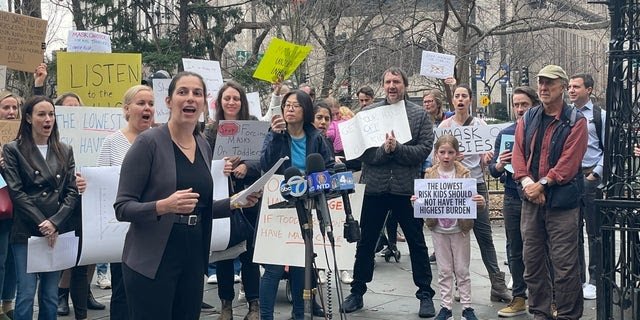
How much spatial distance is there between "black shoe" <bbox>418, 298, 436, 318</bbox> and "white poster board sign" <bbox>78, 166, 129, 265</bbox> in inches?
112

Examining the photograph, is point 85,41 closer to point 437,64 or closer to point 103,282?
point 103,282

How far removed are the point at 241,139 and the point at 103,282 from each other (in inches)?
113

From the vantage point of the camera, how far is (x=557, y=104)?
22.4 ft

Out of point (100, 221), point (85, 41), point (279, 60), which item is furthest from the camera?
point (85, 41)

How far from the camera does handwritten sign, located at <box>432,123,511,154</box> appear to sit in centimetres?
843

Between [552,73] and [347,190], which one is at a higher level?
[552,73]

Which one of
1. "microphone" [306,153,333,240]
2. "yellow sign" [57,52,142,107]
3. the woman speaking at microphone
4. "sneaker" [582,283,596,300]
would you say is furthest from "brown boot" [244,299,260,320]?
"sneaker" [582,283,596,300]

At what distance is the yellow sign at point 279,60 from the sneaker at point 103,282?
2691 millimetres

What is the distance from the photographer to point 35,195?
21.7 ft

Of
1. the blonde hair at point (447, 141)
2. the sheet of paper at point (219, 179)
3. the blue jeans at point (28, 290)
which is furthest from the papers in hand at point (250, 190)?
the blonde hair at point (447, 141)

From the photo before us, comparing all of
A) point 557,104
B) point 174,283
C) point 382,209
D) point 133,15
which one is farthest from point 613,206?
point 133,15

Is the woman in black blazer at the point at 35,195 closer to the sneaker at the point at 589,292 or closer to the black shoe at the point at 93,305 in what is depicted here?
the black shoe at the point at 93,305

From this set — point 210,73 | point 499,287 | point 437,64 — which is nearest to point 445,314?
point 499,287

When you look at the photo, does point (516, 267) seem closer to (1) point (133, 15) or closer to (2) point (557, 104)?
(2) point (557, 104)
